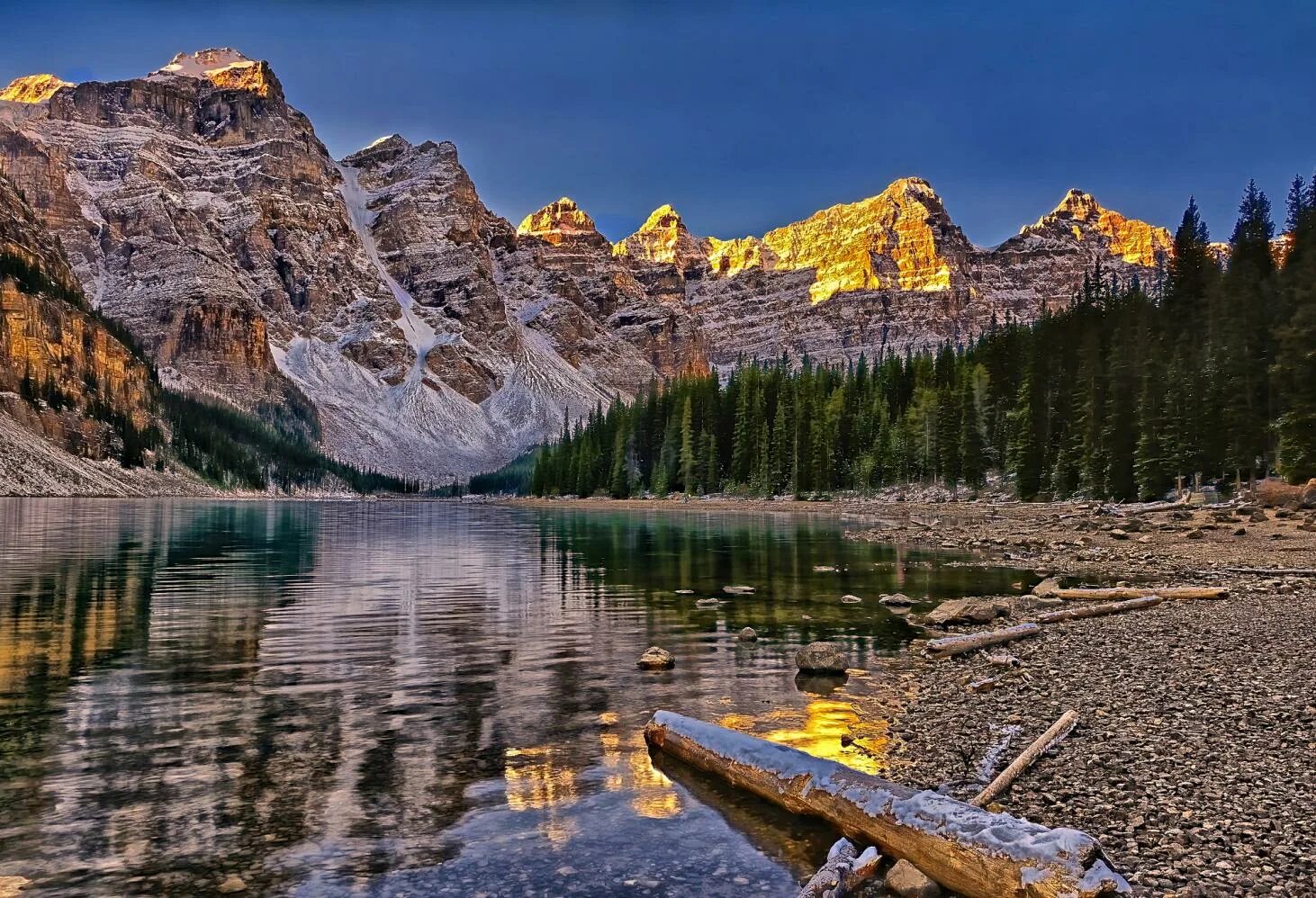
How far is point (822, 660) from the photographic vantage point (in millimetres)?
17562

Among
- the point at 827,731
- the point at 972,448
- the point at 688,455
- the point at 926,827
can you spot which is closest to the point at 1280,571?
the point at 827,731

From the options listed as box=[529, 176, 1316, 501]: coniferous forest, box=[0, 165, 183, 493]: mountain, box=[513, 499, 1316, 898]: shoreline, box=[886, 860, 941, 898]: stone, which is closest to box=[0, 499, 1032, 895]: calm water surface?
box=[886, 860, 941, 898]: stone

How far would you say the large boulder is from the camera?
22188mm

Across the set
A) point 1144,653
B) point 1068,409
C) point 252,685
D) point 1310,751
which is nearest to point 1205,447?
point 1068,409

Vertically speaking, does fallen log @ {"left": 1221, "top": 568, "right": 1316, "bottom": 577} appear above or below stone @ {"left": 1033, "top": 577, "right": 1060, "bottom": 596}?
above

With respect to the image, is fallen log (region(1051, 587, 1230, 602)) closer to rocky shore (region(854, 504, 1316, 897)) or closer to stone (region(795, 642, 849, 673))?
rocky shore (region(854, 504, 1316, 897))

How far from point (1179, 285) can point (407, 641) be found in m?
82.2

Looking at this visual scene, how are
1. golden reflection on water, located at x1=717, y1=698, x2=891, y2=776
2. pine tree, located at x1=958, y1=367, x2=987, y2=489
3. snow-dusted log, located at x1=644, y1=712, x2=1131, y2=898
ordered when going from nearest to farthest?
snow-dusted log, located at x1=644, y1=712, x2=1131, y2=898, golden reflection on water, located at x1=717, y1=698, x2=891, y2=776, pine tree, located at x1=958, y1=367, x2=987, y2=489

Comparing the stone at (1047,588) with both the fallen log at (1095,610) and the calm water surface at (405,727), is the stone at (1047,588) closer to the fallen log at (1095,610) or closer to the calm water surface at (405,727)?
the fallen log at (1095,610)

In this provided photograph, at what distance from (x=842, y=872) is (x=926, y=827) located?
901 millimetres

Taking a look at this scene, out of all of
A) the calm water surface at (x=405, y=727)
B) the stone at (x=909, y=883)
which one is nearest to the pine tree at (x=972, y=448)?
the calm water surface at (x=405, y=727)

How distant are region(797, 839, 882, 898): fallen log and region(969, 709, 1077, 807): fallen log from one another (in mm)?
1222

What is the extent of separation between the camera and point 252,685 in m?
16.2

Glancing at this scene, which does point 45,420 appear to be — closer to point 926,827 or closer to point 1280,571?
point 1280,571
